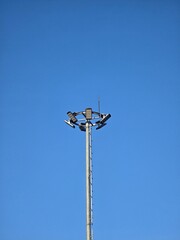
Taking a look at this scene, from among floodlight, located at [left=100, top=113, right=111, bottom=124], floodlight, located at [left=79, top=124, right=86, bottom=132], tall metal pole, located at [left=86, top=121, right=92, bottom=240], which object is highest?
floodlight, located at [left=100, top=113, right=111, bottom=124]

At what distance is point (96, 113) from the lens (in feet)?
113

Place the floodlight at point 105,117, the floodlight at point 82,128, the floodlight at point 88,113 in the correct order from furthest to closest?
the floodlight at point 82,128, the floodlight at point 105,117, the floodlight at point 88,113

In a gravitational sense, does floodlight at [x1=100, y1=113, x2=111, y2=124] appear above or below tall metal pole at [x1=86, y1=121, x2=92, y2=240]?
above

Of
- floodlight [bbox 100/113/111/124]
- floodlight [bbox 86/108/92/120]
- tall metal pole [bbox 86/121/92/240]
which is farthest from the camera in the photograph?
floodlight [bbox 100/113/111/124]

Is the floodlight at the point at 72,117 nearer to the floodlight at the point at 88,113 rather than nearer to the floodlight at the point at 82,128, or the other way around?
the floodlight at the point at 82,128

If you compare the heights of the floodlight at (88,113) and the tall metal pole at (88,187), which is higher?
the floodlight at (88,113)

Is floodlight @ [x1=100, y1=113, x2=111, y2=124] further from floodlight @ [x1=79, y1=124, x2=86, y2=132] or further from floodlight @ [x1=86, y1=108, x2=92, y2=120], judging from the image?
floodlight @ [x1=79, y1=124, x2=86, y2=132]

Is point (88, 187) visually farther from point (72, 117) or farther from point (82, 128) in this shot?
point (72, 117)

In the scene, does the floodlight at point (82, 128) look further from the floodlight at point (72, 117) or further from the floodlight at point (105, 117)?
the floodlight at point (105, 117)

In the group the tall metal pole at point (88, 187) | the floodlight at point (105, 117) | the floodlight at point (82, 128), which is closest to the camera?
the tall metal pole at point (88, 187)

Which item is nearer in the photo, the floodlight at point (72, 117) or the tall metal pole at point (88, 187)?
the tall metal pole at point (88, 187)

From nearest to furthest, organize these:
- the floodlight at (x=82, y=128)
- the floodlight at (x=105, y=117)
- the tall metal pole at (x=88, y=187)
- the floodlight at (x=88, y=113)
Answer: the tall metal pole at (x=88, y=187) < the floodlight at (x=88, y=113) < the floodlight at (x=105, y=117) < the floodlight at (x=82, y=128)

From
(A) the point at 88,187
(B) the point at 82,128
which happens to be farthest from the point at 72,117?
(A) the point at 88,187

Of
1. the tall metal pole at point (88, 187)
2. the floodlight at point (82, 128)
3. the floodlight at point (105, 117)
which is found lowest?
the tall metal pole at point (88, 187)
